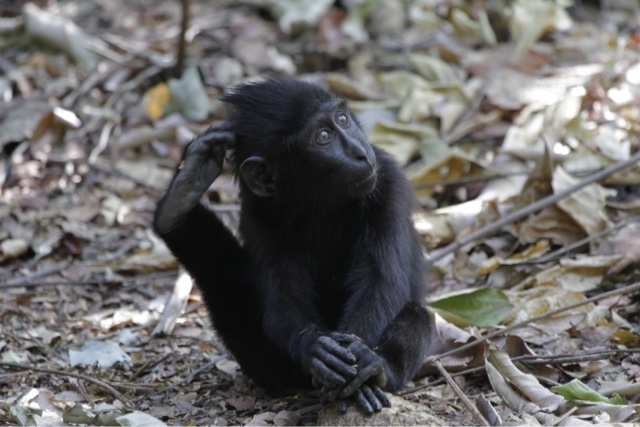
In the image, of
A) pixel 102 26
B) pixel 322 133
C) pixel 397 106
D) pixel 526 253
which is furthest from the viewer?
pixel 102 26

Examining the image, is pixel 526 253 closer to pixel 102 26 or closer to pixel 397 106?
pixel 397 106

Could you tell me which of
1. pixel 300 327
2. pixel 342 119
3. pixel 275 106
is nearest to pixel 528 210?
pixel 342 119

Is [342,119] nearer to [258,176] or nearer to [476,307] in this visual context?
[258,176]

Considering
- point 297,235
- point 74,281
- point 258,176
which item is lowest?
point 74,281

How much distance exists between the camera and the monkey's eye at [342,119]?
526cm

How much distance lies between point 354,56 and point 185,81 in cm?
198

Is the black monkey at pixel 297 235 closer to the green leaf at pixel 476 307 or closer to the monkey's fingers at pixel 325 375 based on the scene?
the monkey's fingers at pixel 325 375

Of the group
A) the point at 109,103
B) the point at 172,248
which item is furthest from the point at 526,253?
the point at 109,103

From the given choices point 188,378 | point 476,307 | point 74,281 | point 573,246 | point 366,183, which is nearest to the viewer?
point 366,183

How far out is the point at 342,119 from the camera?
17.4 ft

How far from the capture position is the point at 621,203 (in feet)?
23.2

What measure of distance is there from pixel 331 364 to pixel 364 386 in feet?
0.67

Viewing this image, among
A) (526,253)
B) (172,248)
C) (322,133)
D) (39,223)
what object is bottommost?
(39,223)

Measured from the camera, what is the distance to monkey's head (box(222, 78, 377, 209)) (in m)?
5.12
